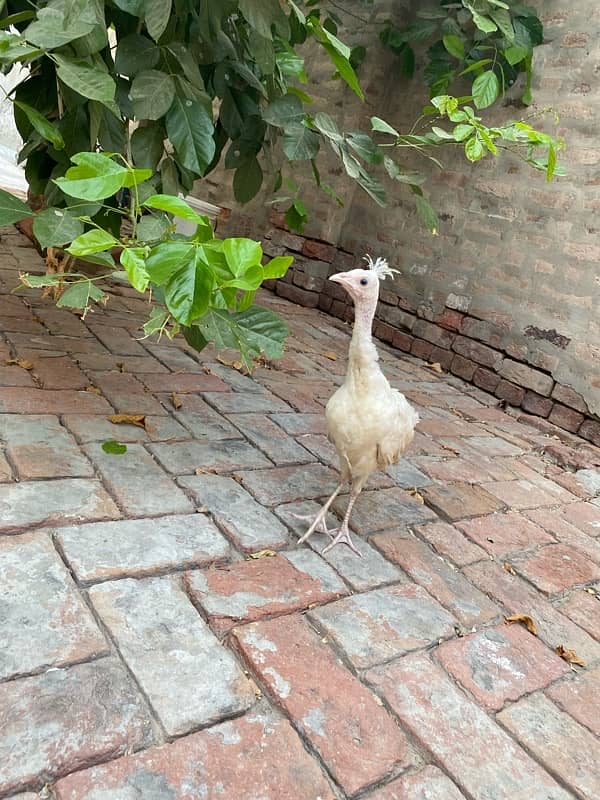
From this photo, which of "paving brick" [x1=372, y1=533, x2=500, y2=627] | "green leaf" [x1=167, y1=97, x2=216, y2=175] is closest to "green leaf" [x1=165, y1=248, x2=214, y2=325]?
"green leaf" [x1=167, y1=97, x2=216, y2=175]

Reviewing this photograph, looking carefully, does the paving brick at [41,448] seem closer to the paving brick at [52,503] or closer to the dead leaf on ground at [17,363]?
the paving brick at [52,503]

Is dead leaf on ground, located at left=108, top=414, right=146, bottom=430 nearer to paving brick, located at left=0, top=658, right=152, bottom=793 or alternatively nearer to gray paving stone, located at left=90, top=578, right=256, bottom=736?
gray paving stone, located at left=90, top=578, right=256, bottom=736

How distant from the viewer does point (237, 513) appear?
6.68ft

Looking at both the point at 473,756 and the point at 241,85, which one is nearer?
the point at 473,756

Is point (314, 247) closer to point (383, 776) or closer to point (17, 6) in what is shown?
point (17, 6)

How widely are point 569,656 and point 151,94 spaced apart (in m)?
2.18

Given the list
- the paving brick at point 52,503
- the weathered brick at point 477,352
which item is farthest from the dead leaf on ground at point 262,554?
the weathered brick at point 477,352

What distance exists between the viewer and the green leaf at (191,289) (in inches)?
47.0

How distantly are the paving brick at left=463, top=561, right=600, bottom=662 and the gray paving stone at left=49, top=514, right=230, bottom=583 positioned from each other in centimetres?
96

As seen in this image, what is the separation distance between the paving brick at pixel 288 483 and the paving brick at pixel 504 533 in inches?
23.9

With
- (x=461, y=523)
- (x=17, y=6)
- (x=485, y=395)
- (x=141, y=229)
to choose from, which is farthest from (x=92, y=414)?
(x=485, y=395)

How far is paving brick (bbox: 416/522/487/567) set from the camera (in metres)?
2.19

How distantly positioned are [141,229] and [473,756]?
160cm

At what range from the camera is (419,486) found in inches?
106
